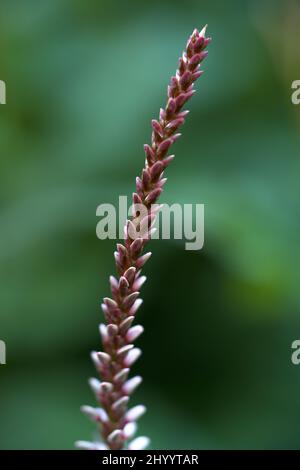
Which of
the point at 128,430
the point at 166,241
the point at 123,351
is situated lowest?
the point at 128,430

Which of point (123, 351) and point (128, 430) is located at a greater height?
point (123, 351)

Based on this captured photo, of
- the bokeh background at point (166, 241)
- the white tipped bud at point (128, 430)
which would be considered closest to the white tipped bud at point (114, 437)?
the white tipped bud at point (128, 430)

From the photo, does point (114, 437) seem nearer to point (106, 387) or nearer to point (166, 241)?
point (106, 387)

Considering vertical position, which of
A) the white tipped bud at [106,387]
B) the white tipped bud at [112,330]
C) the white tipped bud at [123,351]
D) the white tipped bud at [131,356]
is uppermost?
the white tipped bud at [112,330]

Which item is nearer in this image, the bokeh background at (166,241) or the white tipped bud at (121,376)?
the white tipped bud at (121,376)

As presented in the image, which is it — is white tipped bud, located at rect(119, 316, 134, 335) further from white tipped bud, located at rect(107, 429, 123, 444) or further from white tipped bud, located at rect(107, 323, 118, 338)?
white tipped bud, located at rect(107, 429, 123, 444)

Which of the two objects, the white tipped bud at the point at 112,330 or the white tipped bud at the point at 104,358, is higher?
the white tipped bud at the point at 112,330

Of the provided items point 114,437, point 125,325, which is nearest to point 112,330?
point 125,325

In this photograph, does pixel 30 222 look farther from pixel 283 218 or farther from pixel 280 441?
pixel 280 441

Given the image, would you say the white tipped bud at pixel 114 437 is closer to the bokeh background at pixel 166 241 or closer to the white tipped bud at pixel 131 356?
the white tipped bud at pixel 131 356
